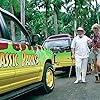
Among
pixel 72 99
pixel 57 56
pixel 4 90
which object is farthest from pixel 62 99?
pixel 57 56

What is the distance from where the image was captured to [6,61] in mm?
6230

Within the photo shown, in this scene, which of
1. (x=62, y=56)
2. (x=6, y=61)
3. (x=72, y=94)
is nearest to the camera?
(x=6, y=61)

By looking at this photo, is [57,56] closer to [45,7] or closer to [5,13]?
[5,13]

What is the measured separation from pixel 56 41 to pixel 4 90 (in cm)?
801

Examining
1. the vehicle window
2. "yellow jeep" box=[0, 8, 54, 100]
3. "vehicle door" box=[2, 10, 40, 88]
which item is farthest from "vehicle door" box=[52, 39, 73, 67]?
the vehicle window

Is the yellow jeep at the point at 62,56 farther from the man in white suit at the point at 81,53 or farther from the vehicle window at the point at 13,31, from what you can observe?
the vehicle window at the point at 13,31

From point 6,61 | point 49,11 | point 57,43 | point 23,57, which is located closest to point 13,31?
point 23,57

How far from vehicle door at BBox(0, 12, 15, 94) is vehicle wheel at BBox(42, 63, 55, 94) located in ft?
6.83

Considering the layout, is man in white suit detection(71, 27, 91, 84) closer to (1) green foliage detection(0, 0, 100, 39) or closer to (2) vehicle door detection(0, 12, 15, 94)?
(2) vehicle door detection(0, 12, 15, 94)

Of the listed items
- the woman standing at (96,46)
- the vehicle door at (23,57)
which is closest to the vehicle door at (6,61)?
the vehicle door at (23,57)

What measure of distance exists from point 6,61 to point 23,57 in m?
0.92

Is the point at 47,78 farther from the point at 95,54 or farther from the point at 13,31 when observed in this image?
the point at 95,54

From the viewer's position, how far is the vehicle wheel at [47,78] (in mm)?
8612

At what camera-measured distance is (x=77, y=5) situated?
133 feet
